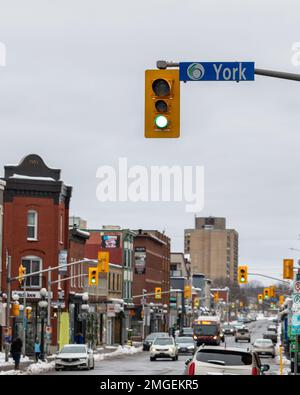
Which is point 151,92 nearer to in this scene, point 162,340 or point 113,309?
point 162,340

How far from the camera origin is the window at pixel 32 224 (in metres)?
83.4

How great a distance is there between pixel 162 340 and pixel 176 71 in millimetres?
51747

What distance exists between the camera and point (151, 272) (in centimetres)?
14625

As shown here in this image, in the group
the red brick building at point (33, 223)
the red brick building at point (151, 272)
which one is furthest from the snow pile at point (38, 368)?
the red brick building at point (151, 272)

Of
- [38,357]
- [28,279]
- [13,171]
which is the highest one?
[13,171]

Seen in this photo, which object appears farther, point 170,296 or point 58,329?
point 170,296

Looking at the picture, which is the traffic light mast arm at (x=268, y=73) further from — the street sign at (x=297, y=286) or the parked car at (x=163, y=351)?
the parked car at (x=163, y=351)

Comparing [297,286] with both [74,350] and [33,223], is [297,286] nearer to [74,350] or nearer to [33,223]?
[74,350]

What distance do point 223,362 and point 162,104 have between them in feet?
30.0

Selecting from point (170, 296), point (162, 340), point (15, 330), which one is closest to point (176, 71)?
point (162, 340)

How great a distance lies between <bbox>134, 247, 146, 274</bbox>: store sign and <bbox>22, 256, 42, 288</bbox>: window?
1931 inches

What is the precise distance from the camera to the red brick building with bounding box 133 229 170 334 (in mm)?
134125

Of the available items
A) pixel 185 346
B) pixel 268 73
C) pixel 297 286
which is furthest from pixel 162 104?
pixel 185 346
